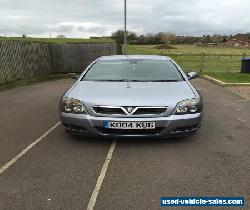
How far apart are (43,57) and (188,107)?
15008 millimetres

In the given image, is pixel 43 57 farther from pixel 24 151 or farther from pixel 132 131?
pixel 132 131

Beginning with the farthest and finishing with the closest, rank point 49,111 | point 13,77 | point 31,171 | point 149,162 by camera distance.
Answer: point 13,77, point 49,111, point 149,162, point 31,171

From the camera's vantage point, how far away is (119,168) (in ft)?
14.8

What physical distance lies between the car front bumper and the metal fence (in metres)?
9.58

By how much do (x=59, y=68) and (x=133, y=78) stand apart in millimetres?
15303

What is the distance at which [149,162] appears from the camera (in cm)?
470

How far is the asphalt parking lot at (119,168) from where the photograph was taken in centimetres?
370

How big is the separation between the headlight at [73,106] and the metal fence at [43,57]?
923 centimetres

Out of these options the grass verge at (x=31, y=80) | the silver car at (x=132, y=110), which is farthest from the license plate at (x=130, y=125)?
the grass verge at (x=31, y=80)

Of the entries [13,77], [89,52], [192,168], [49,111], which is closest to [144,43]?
[89,52]

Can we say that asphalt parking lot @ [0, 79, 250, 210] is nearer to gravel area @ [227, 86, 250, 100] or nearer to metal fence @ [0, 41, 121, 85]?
gravel area @ [227, 86, 250, 100]

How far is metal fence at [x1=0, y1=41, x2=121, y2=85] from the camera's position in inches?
578

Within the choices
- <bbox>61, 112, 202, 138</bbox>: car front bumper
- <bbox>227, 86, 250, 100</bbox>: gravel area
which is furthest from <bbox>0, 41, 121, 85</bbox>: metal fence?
<bbox>61, 112, 202, 138</bbox>: car front bumper

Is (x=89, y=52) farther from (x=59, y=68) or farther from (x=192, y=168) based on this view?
(x=192, y=168)
